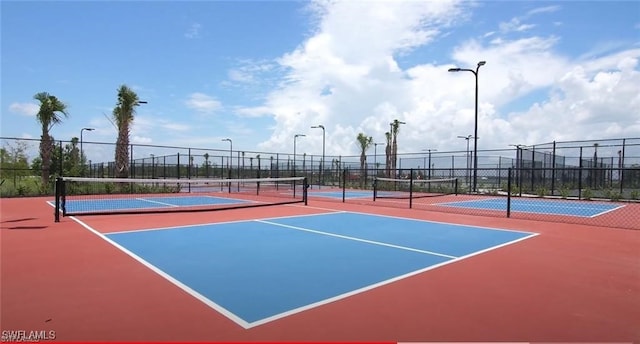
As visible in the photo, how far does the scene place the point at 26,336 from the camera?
367 cm

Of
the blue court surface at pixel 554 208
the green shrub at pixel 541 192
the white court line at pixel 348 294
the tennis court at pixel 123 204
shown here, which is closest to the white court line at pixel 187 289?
the white court line at pixel 348 294

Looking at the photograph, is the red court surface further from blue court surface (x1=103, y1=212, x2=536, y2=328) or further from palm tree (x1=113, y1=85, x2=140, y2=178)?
palm tree (x1=113, y1=85, x2=140, y2=178)

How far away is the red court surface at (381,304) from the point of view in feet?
12.4

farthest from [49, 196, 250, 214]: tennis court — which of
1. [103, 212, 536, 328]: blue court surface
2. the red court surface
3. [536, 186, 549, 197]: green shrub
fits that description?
[536, 186, 549, 197]: green shrub

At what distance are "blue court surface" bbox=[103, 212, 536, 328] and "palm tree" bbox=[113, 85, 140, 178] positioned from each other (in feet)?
54.7

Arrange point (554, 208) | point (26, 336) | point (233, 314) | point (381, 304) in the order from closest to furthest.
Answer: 1. point (26, 336)
2. point (233, 314)
3. point (381, 304)
4. point (554, 208)

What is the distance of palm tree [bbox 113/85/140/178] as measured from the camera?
81.0ft

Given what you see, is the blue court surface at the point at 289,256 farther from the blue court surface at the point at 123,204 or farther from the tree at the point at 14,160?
the tree at the point at 14,160

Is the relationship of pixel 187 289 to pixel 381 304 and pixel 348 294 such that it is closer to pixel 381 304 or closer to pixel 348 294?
pixel 348 294

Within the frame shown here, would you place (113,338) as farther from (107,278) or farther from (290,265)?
(290,265)

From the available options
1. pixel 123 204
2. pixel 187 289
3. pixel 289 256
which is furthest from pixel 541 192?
pixel 187 289

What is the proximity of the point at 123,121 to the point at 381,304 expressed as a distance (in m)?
24.3

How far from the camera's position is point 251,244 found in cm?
805

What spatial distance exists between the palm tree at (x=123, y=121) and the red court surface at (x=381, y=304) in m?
18.3
